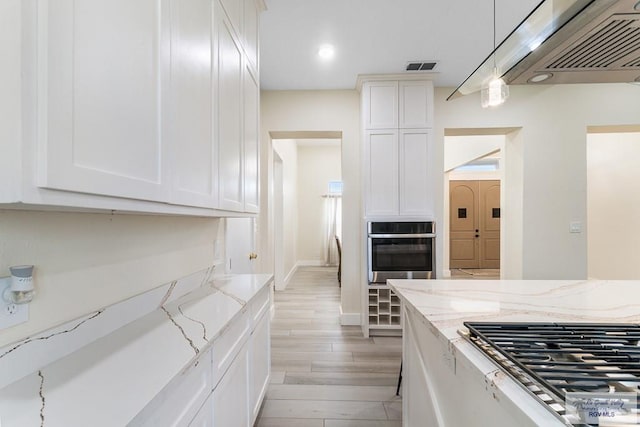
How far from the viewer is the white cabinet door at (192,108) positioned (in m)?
1.03

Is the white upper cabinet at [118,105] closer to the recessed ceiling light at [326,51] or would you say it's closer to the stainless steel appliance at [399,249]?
the recessed ceiling light at [326,51]

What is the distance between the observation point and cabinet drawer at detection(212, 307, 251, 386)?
1.09m

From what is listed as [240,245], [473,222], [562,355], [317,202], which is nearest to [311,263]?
[317,202]

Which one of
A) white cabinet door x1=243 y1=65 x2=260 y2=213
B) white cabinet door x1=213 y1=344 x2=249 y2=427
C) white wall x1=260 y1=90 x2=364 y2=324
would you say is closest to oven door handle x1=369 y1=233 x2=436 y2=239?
white wall x1=260 y1=90 x2=364 y2=324

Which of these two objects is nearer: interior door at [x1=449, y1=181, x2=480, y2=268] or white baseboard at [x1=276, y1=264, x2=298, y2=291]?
white baseboard at [x1=276, y1=264, x2=298, y2=291]

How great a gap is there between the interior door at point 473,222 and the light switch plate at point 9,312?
763 centimetres

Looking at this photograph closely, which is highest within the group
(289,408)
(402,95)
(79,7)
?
(402,95)

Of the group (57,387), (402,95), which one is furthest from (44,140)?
(402,95)

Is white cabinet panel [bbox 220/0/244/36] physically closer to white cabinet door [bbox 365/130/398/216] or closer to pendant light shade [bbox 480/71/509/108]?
pendant light shade [bbox 480/71/509/108]

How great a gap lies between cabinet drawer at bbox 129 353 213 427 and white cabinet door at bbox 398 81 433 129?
9.78ft

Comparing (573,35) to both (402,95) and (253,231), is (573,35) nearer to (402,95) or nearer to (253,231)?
(402,95)

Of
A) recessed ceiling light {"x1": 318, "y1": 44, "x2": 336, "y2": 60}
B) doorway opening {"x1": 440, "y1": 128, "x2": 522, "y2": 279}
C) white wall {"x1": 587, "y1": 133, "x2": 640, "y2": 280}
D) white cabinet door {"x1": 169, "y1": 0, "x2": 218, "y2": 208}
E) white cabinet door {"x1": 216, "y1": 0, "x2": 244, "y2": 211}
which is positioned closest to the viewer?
white cabinet door {"x1": 169, "y1": 0, "x2": 218, "y2": 208}

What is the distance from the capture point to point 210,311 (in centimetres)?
130

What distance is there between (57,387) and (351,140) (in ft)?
10.7
